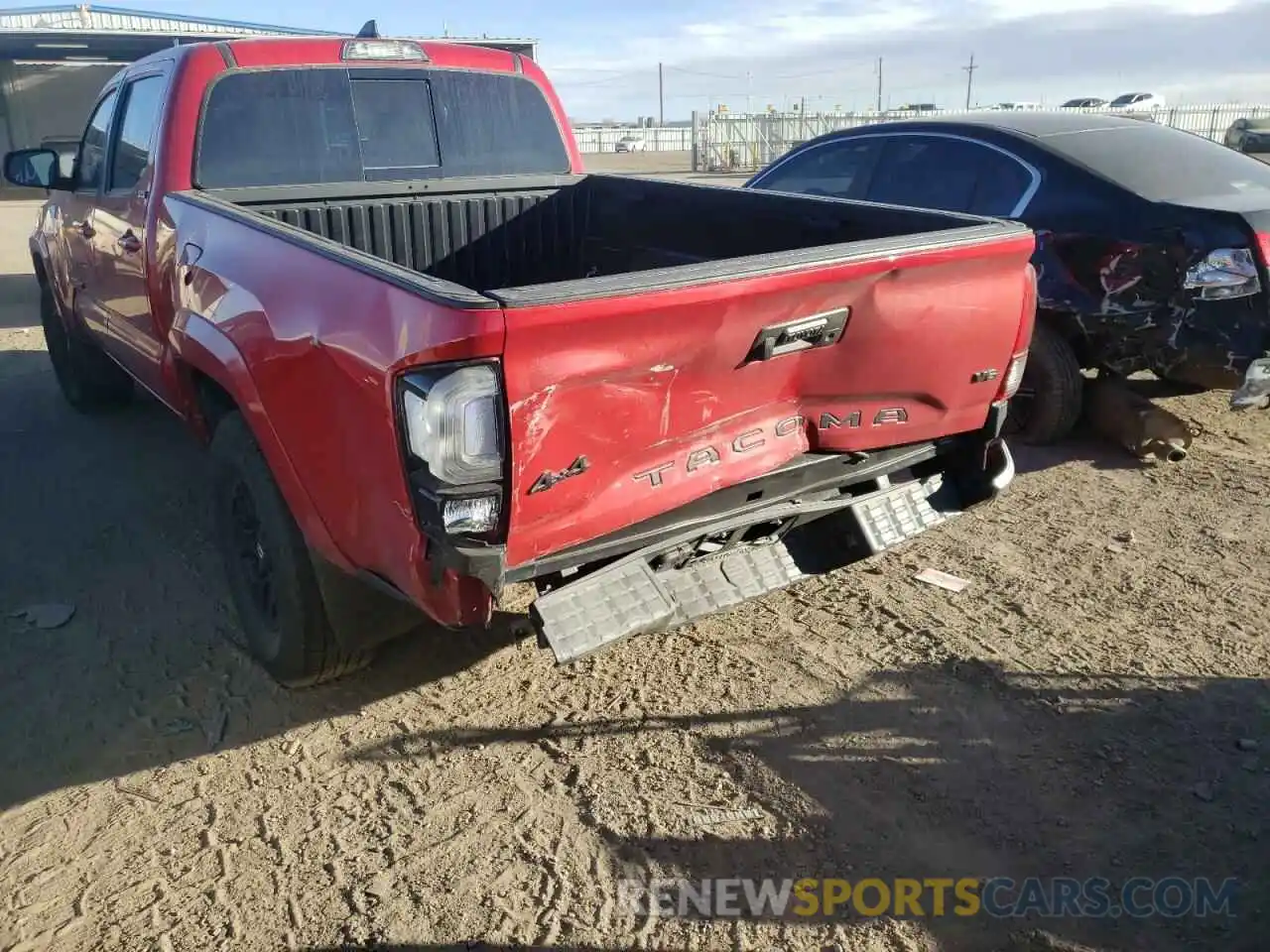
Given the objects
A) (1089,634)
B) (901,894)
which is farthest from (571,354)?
(1089,634)

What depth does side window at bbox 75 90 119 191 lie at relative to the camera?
480cm

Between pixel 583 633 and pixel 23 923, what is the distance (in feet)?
4.88

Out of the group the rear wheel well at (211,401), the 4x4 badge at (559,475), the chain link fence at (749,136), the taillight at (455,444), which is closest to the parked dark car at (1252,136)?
the chain link fence at (749,136)

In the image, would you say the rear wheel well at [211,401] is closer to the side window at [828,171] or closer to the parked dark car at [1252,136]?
the side window at [828,171]

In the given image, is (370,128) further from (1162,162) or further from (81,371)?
(1162,162)

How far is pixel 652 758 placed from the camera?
2.99 meters

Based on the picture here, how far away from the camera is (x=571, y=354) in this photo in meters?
2.30

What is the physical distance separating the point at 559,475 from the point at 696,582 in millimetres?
699

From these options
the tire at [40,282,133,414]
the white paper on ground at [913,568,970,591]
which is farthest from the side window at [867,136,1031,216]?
the tire at [40,282,133,414]

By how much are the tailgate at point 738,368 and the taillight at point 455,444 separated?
1.9 inches

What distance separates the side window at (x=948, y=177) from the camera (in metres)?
5.67

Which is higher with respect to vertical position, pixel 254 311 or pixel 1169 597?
pixel 254 311

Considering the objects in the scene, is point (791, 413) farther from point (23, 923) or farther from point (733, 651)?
point (23, 923)

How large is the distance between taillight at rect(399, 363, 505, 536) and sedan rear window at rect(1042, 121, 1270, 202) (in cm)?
412
